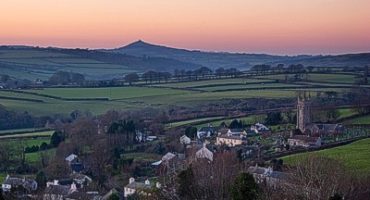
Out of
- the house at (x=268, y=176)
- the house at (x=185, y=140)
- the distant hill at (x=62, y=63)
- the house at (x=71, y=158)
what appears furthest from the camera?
Result: the distant hill at (x=62, y=63)

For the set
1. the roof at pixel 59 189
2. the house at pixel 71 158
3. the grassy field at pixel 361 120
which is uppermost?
the grassy field at pixel 361 120

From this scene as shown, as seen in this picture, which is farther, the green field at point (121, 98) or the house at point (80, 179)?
the green field at point (121, 98)

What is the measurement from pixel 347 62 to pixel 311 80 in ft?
254

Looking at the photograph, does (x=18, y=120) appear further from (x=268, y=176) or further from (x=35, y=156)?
(x=268, y=176)

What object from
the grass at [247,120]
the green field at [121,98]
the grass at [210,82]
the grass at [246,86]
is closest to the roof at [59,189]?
the grass at [247,120]

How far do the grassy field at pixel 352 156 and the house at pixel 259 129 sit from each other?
11353 millimetres

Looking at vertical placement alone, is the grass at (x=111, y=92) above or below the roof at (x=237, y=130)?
above

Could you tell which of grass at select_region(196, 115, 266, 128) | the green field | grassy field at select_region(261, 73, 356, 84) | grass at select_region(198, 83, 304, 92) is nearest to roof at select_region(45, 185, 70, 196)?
grass at select_region(196, 115, 266, 128)

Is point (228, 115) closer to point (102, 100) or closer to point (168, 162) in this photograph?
point (102, 100)

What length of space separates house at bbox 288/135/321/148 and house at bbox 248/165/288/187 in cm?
1224

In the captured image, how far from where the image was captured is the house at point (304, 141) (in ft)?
155

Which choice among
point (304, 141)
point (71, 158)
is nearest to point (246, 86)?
point (304, 141)

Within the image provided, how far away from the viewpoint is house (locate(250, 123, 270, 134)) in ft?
176

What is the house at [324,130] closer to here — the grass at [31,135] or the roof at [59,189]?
the grass at [31,135]
